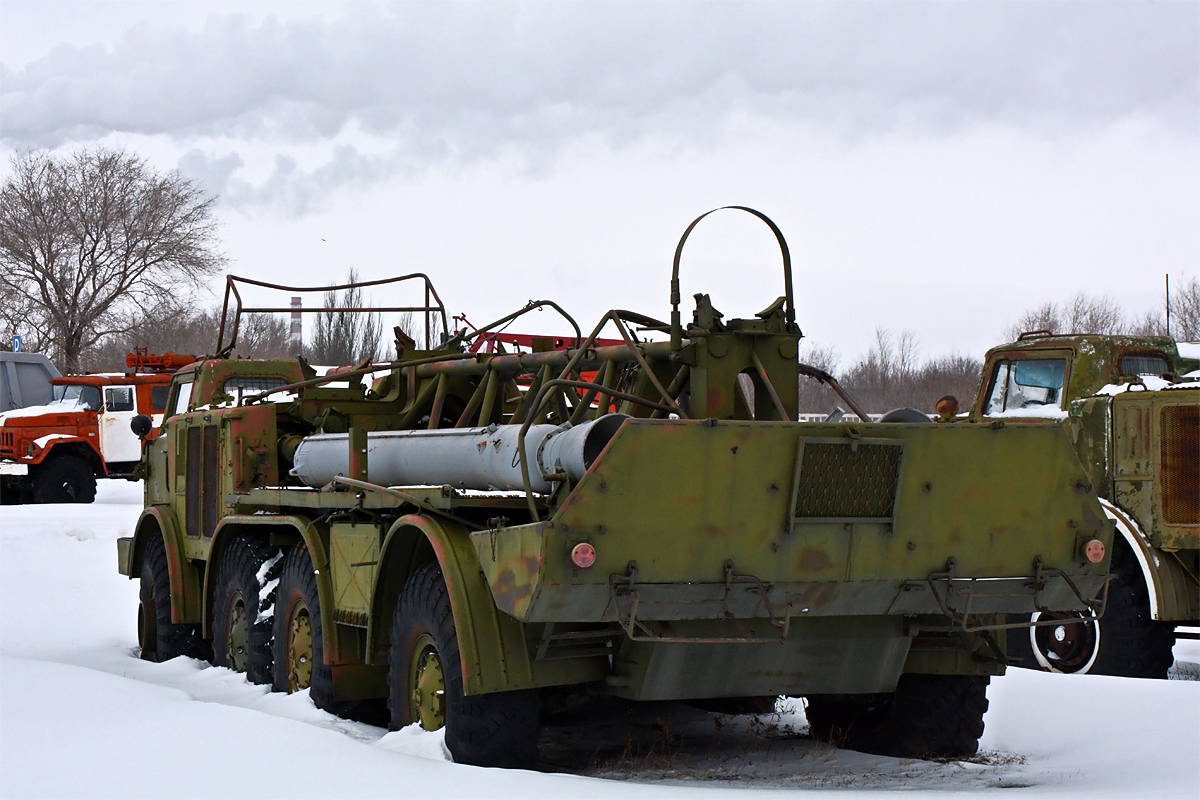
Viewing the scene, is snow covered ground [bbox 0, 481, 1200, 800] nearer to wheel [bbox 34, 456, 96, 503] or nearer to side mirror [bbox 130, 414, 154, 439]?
side mirror [bbox 130, 414, 154, 439]

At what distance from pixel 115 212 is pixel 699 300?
38809 mm

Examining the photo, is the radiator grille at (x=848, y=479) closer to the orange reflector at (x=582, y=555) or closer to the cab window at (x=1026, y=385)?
the orange reflector at (x=582, y=555)

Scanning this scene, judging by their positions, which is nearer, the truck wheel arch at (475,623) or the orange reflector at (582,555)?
the orange reflector at (582,555)

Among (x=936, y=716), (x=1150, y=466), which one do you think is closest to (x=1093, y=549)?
(x=936, y=716)

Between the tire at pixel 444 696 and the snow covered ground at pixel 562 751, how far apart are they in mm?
167

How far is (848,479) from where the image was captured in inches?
233

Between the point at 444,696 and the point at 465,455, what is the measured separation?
1.12 meters

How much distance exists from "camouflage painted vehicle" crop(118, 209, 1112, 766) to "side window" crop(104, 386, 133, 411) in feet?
53.7

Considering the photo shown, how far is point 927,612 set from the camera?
20.6ft

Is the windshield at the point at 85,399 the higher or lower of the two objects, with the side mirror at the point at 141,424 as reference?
lower

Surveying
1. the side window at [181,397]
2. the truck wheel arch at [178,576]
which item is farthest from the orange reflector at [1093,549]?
the side window at [181,397]

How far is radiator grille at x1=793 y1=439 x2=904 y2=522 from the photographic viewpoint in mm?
5871

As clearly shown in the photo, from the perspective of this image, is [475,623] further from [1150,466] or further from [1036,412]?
[1036,412]

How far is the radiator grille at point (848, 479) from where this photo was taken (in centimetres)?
587
